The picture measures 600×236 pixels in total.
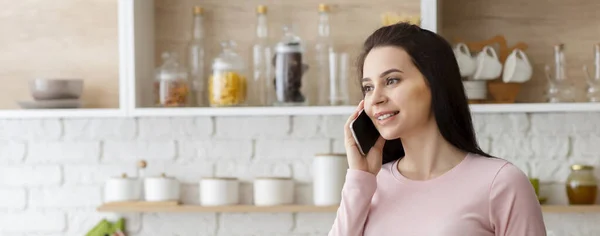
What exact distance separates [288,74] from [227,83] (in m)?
0.18

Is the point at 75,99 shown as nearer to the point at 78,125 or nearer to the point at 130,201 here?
the point at 78,125

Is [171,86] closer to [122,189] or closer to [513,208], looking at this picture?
[122,189]

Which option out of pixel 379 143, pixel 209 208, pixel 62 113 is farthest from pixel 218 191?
pixel 379 143

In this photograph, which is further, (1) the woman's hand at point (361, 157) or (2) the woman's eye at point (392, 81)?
(1) the woman's hand at point (361, 157)

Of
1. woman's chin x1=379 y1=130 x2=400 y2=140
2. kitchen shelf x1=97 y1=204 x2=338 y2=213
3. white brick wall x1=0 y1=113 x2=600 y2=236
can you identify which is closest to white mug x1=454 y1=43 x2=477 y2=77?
white brick wall x1=0 y1=113 x2=600 y2=236

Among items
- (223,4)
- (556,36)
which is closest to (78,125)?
(223,4)

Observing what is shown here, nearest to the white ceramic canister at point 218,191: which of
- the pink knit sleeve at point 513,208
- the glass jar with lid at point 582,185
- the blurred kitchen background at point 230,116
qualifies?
the blurred kitchen background at point 230,116

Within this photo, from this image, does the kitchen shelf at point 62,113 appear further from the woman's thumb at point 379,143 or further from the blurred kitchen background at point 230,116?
the woman's thumb at point 379,143

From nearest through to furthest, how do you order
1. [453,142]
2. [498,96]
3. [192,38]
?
[453,142] < [498,96] < [192,38]

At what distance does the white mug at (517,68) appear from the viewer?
8.69 feet

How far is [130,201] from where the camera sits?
9.26ft

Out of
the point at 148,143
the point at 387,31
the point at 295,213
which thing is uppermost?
the point at 387,31

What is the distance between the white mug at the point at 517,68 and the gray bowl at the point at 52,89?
1.30m

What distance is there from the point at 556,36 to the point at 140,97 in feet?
4.16
